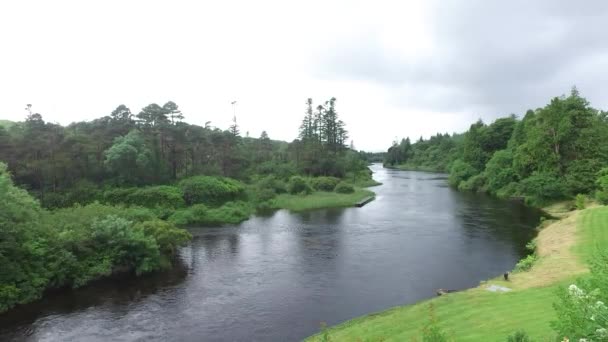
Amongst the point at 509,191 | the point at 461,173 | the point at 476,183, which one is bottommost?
the point at 509,191

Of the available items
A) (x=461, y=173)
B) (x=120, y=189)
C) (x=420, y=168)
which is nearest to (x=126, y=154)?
(x=120, y=189)

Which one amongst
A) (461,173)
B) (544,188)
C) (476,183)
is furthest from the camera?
(461,173)

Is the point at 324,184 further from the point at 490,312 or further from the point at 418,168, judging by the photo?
the point at 418,168

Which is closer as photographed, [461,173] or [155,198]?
[155,198]

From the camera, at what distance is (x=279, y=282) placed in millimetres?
22562

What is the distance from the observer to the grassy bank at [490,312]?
466 inches

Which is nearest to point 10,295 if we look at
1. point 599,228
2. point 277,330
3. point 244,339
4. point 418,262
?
point 244,339

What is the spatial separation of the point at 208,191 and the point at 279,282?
27697 millimetres

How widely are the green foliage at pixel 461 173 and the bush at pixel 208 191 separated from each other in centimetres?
4883

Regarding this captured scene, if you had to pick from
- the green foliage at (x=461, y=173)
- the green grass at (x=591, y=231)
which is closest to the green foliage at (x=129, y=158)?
the green grass at (x=591, y=231)

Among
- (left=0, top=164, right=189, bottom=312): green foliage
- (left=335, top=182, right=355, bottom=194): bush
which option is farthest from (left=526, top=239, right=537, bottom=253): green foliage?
(left=335, top=182, right=355, bottom=194): bush

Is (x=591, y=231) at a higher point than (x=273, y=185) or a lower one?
lower

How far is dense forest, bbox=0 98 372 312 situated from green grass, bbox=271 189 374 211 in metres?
0.58

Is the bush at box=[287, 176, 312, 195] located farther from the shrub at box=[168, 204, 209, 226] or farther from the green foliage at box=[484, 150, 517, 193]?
the green foliage at box=[484, 150, 517, 193]
